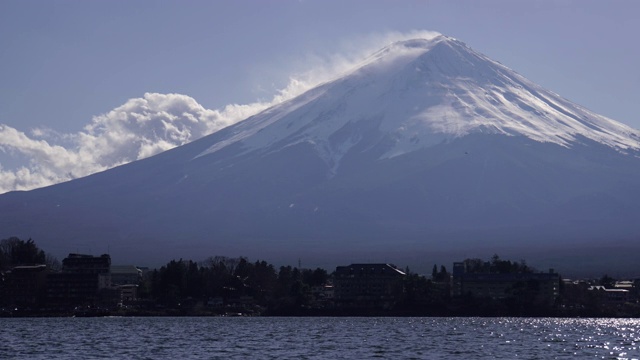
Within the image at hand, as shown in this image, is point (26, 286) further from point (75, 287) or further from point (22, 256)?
point (22, 256)

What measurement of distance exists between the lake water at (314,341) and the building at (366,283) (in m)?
41.7

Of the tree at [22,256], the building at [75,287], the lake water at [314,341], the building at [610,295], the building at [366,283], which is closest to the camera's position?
the lake water at [314,341]

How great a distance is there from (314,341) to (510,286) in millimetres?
73565

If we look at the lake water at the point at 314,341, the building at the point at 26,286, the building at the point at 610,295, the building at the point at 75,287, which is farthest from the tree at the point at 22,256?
the building at the point at 610,295

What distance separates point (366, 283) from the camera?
511 ft

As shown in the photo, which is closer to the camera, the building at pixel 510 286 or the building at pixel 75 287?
the building at pixel 510 286

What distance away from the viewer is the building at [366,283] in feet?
499

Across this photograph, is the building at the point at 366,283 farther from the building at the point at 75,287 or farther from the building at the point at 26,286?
the building at the point at 26,286

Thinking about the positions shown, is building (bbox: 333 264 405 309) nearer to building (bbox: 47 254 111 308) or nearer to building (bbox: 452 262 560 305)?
building (bbox: 452 262 560 305)

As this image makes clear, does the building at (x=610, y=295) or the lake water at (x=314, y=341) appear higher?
the building at (x=610, y=295)

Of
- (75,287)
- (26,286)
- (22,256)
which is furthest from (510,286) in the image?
(22,256)

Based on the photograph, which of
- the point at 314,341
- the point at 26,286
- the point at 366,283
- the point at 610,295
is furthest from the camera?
the point at 610,295

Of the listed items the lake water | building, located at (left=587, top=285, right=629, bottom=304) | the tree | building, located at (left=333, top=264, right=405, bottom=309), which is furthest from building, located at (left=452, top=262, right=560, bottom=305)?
the tree

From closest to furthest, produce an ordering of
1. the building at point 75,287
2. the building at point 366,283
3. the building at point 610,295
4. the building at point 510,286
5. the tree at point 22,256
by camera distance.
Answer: the building at point 510,286
the building at point 610,295
the building at point 366,283
the building at point 75,287
the tree at point 22,256
